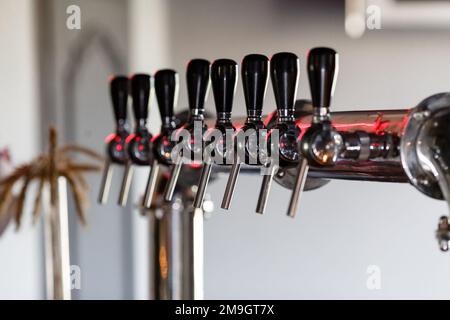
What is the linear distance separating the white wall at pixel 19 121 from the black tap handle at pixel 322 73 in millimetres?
1534

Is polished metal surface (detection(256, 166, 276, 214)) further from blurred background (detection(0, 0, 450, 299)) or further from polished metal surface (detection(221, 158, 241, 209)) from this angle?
blurred background (detection(0, 0, 450, 299))

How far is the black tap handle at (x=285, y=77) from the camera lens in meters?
0.76

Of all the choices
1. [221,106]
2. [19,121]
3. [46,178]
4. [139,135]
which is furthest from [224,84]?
[19,121]

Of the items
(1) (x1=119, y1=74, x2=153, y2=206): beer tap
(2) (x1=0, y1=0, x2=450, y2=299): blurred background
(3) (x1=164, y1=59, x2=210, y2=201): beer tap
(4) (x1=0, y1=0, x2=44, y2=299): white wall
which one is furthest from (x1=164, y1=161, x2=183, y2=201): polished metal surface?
(4) (x1=0, y1=0, x2=44, y2=299): white wall

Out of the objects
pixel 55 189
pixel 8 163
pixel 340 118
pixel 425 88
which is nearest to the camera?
pixel 340 118

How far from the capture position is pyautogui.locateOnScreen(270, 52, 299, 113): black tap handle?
2.48 feet

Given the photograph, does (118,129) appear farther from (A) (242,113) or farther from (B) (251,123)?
(A) (242,113)

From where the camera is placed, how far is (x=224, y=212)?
198cm

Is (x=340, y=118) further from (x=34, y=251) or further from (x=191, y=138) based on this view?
(x=34, y=251)

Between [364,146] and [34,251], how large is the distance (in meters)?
1.64

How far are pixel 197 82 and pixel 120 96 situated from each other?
27 cm

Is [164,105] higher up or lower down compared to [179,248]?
higher up

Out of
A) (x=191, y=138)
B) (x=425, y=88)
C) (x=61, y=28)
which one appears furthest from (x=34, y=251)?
(x=191, y=138)

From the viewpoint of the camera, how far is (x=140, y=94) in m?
1.03
